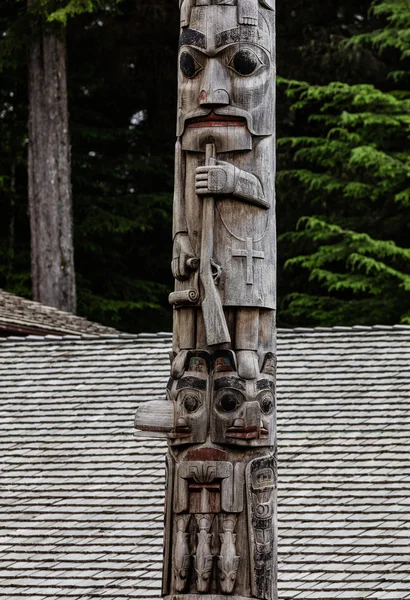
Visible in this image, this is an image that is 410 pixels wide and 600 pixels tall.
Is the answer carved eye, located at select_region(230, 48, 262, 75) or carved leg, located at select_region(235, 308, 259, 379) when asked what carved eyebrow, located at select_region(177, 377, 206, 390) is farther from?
carved eye, located at select_region(230, 48, 262, 75)

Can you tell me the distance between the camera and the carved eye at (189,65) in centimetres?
740

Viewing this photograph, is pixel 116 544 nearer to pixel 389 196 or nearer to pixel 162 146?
pixel 389 196

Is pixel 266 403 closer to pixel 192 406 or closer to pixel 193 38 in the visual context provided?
pixel 192 406

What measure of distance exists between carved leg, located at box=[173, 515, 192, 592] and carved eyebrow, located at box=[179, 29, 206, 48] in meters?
2.68

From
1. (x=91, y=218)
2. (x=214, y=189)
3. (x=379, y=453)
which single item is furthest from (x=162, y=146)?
(x=214, y=189)

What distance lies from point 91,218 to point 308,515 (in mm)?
16850

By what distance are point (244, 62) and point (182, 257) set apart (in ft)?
3.84

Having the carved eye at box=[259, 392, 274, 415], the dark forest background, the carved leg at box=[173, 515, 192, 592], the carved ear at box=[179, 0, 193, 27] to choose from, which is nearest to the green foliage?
the dark forest background

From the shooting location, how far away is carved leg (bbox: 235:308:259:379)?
23.4 ft

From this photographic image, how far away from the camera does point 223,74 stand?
736 cm

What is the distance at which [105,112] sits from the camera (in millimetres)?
28969

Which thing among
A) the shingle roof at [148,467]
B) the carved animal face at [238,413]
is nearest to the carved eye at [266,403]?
the carved animal face at [238,413]

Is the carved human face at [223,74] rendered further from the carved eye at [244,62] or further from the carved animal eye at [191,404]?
the carved animal eye at [191,404]

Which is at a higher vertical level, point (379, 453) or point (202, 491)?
point (379, 453)
